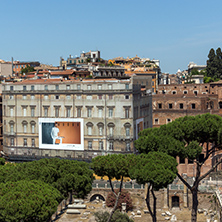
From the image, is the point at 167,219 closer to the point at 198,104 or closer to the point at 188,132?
the point at 188,132

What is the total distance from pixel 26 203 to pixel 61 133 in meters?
34.8

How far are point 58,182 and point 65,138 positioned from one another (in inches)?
997

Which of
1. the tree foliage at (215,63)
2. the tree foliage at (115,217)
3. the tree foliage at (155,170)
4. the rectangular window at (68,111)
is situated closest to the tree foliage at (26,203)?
the tree foliage at (155,170)

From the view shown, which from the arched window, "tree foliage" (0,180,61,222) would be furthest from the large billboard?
"tree foliage" (0,180,61,222)

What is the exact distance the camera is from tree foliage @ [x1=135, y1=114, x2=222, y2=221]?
3588cm

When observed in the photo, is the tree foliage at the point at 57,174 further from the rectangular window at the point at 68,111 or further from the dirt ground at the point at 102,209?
the rectangular window at the point at 68,111

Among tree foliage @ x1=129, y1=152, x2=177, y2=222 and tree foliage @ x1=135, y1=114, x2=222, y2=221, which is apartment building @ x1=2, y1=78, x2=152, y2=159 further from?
tree foliage @ x1=129, y1=152, x2=177, y2=222

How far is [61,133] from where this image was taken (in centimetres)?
6088

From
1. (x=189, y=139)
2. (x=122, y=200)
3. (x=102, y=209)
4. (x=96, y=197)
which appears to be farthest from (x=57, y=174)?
(x=96, y=197)

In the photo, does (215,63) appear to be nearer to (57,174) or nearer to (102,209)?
(102,209)

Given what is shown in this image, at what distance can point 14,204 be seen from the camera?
26.1m

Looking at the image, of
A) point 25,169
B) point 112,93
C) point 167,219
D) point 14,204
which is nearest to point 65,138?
point 112,93

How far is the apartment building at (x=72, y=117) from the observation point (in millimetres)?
57969

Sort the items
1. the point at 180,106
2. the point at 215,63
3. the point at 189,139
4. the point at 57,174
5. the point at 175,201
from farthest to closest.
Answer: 1. the point at 215,63
2. the point at 180,106
3. the point at 175,201
4. the point at 189,139
5. the point at 57,174
